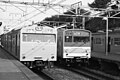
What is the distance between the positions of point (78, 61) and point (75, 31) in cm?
213

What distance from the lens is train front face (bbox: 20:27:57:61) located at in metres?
13.6

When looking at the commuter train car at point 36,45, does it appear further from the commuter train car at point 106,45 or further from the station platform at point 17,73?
the commuter train car at point 106,45

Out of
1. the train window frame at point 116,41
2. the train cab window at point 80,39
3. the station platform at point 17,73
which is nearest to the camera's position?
the station platform at point 17,73

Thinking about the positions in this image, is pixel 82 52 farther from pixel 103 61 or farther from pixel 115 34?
pixel 115 34

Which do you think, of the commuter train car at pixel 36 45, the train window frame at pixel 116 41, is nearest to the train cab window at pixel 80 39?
the commuter train car at pixel 36 45

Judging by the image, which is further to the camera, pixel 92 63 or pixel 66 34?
pixel 92 63

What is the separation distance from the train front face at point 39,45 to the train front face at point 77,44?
3306mm

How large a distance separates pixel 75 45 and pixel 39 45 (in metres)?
4.04

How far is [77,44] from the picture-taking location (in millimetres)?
17141

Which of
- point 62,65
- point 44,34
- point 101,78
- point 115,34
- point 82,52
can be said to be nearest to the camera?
point 101,78

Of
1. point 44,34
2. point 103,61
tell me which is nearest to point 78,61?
point 103,61

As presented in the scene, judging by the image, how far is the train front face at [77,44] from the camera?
1702 cm

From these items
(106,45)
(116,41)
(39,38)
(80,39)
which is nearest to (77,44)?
(80,39)

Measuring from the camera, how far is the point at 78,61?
56.0 ft
